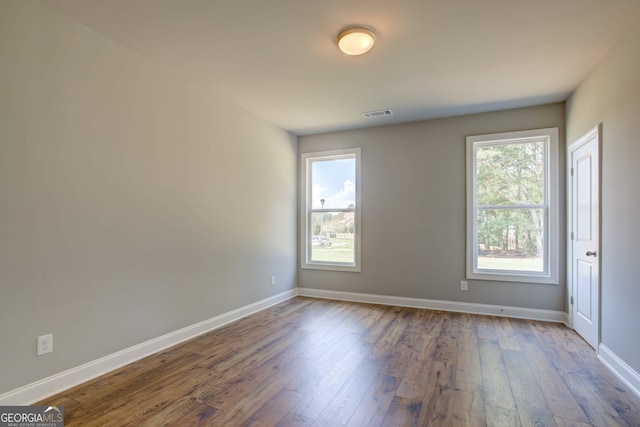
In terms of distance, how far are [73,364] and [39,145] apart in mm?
1601

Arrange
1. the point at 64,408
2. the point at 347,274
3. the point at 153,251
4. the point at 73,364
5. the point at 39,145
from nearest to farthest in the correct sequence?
the point at 64,408 < the point at 39,145 < the point at 73,364 < the point at 153,251 < the point at 347,274

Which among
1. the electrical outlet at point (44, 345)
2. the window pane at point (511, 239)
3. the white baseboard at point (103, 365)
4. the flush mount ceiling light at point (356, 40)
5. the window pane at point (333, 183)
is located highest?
the flush mount ceiling light at point (356, 40)

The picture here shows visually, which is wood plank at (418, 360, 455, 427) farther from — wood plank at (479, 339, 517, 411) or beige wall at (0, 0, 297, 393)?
beige wall at (0, 0, 297, 393)

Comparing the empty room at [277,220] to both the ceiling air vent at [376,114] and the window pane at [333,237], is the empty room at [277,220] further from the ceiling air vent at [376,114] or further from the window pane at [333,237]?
the window pane at [333,237]

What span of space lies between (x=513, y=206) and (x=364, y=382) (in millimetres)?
3130

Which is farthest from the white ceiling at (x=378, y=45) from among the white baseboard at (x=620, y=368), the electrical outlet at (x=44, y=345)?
the white baseboard at (x=620, y=368)

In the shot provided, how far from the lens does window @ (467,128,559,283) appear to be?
3994 mm

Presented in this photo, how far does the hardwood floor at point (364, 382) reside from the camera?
6.52 ft

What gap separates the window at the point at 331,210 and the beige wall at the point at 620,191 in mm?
2925

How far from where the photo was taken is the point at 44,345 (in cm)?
220

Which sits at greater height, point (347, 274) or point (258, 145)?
point (258, 145)

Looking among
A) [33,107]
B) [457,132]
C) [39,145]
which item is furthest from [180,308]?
[457,132]

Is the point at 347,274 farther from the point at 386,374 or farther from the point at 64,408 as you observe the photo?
the point at 64,408

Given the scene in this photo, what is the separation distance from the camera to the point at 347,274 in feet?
16.6
